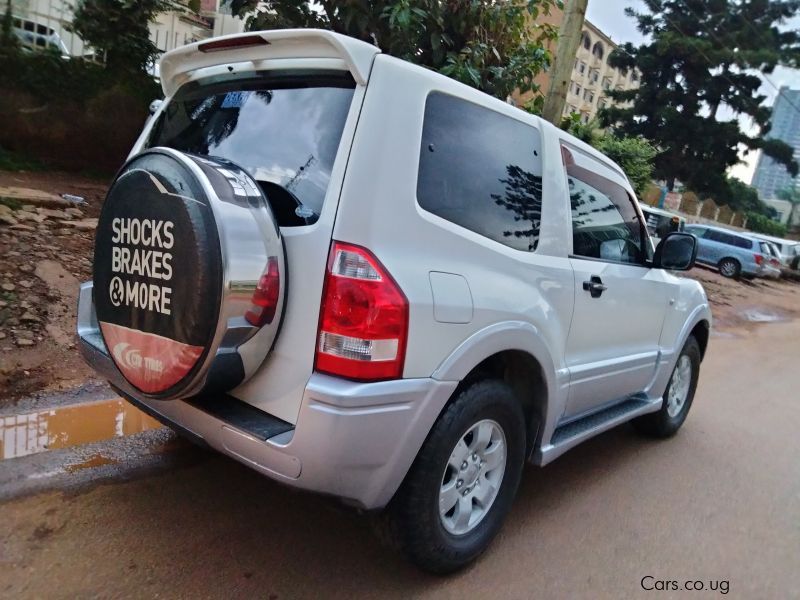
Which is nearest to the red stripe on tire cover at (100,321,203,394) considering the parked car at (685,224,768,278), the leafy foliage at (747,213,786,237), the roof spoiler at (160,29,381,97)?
the roof spoiler at (160,29,381,97)

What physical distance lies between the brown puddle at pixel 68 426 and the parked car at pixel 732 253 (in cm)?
1944

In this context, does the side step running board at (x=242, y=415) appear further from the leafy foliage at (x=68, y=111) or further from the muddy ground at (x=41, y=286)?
the leafy foliage at (x=68, y=111)

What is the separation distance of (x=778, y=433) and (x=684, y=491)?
1933 millimetres

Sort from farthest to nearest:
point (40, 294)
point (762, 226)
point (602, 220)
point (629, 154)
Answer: point (762, 226)
point (629, 154)
point (40, 294)
point (602, 220)

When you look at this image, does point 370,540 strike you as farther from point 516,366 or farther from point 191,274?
point 191,274

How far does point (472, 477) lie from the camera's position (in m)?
2.52

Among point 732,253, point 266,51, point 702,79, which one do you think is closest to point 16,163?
point 266,51

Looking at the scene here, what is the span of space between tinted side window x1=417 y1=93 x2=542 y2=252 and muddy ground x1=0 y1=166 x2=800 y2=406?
2.96 meters

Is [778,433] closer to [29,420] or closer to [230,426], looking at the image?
[230,426]

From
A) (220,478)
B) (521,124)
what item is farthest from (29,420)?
(521,124)

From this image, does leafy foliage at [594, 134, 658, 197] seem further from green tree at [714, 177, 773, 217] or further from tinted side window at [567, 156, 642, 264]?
green tree at [714, 177, 773, 217]

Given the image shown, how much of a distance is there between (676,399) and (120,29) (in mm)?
7045

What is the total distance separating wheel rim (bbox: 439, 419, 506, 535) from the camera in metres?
2.39

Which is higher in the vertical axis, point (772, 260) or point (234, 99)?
point (234, 99)
